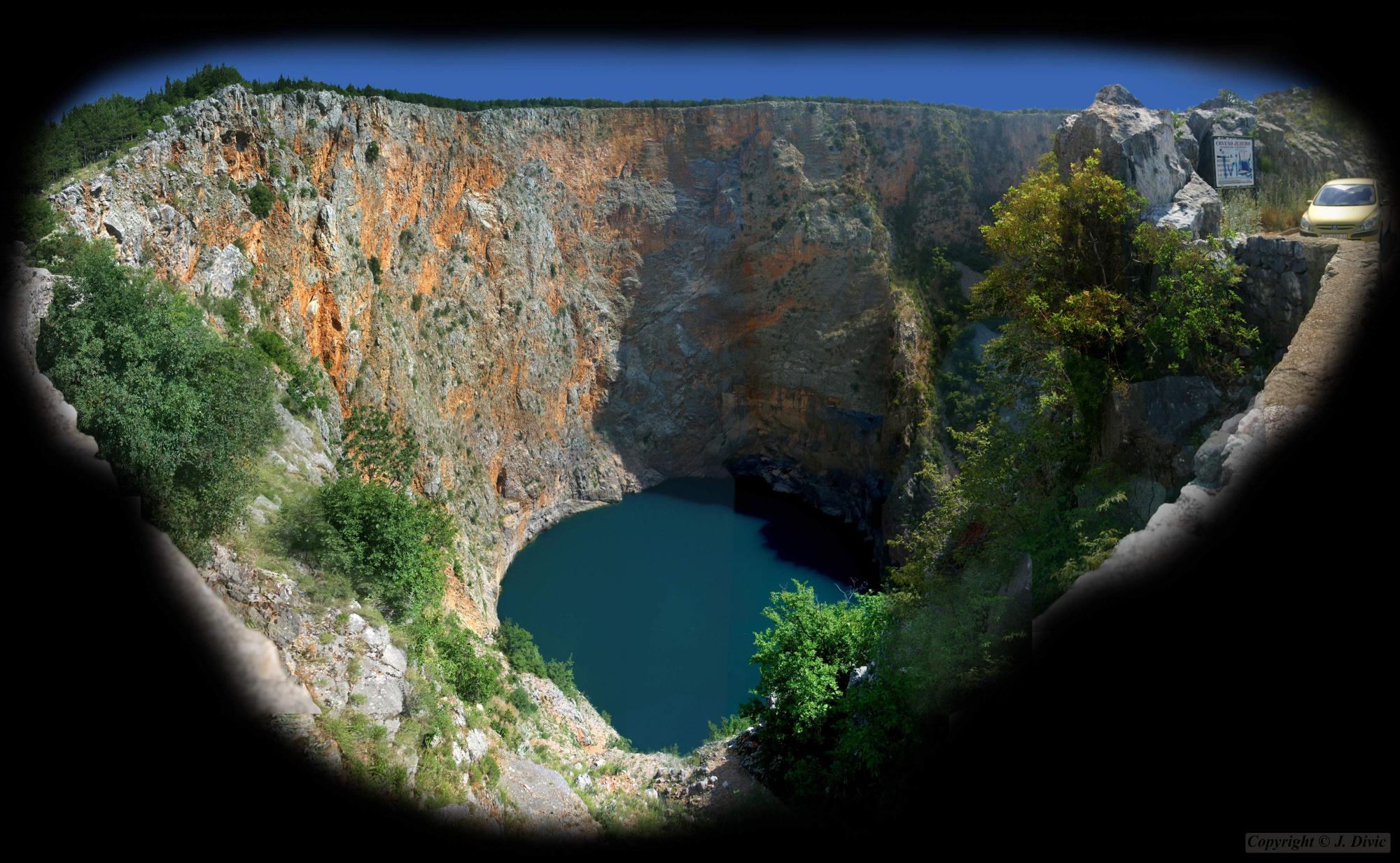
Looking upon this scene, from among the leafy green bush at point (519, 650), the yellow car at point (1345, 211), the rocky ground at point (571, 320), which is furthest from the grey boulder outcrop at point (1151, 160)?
the leafy green bush at point (519, 650)

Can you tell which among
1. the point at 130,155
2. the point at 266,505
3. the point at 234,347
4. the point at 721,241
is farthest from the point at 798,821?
the point at 721,241

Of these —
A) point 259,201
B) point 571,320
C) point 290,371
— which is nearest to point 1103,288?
point 290,371

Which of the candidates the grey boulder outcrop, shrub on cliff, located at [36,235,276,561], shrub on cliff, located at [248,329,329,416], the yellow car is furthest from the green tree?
the yellow car

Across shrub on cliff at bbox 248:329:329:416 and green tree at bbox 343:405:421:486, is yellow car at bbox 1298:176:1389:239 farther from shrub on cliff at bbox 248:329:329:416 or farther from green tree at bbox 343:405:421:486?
shrub on cliff at bbox 248:329:329:416

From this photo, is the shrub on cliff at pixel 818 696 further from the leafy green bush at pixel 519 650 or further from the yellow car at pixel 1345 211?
the yellow car at pixel 1345 211

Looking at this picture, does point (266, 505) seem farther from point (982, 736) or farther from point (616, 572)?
point (616, 572)

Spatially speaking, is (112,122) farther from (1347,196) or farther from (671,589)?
(671,589)
